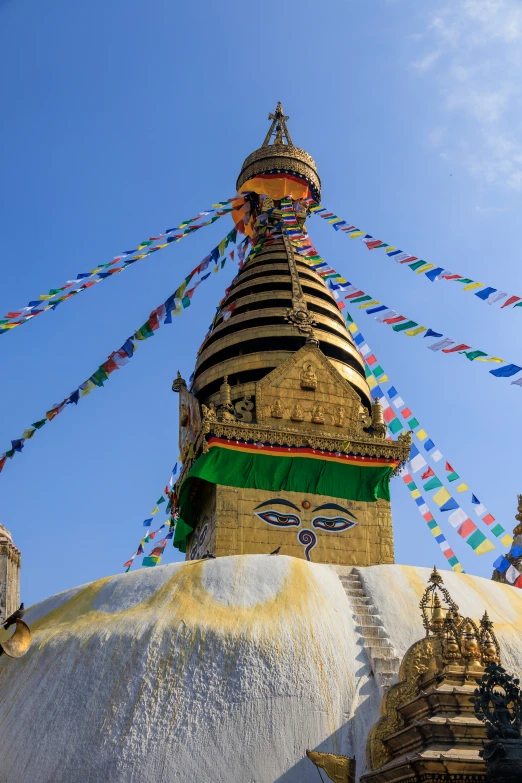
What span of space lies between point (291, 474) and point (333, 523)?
103cm

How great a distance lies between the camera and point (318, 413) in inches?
584

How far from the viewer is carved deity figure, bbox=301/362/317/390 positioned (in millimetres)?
15062

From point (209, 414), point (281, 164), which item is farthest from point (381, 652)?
point (281, 164)

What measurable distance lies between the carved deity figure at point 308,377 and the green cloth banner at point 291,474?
1.44 meters

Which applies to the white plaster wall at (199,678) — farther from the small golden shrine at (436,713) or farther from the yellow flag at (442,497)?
the yellow flag at (442,497)

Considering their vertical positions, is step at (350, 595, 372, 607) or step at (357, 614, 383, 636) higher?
step at (350, 595, 372, 607)

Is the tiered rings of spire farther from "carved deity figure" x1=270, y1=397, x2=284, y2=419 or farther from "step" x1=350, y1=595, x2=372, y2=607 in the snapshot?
"step" x1=350, y1=595, x2=372, y2=607

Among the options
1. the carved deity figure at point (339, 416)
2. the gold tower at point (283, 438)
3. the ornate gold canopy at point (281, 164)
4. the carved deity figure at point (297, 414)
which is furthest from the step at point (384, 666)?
the ornate gold canopy at point (281, 164)

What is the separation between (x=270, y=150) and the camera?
1984 centimetres

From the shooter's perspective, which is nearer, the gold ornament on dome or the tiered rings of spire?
the gold ornament on dome

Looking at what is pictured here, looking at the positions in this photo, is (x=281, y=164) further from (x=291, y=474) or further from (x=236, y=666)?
(x=236, y=666)

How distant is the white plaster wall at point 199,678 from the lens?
306 inches

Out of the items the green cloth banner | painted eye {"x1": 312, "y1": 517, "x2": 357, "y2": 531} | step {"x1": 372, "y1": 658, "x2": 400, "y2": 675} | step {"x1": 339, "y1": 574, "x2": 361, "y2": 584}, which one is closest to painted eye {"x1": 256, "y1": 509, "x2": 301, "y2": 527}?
painted eye {"x1": 312, "y1": 517, "x2": 357, "y2": 531}

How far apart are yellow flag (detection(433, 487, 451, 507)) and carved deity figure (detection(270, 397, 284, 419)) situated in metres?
3.05
